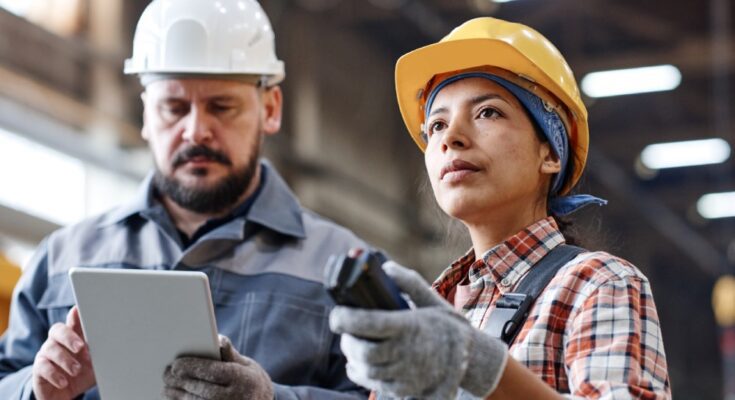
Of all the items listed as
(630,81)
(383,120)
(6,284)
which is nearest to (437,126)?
(6,284)

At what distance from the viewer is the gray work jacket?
11.8 ft

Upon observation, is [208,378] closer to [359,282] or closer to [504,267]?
[504,267]

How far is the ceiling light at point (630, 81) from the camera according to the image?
1302 cm

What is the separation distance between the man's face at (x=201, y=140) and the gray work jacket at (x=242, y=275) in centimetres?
9

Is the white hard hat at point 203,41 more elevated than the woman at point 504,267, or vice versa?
the white hard hat at point 203,41

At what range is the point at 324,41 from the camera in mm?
13258

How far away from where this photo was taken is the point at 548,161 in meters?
2.71

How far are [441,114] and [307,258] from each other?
121cm

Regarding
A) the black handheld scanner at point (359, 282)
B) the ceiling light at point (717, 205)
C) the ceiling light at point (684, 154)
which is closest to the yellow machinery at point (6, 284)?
the black handheld scanner at point (359, 282)

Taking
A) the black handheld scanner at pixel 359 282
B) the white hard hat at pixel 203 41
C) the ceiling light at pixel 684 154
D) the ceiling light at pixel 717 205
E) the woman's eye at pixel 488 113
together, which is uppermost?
the ceiling light at pixel 684 154

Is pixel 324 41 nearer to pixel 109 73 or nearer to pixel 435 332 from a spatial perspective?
pixel 109 73

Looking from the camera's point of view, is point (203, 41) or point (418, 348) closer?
point (418, 348)

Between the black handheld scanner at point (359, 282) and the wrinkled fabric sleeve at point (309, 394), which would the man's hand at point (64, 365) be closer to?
the wrinkled fabric sleeve at point (309, 394)

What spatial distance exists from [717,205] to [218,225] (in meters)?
13.3
